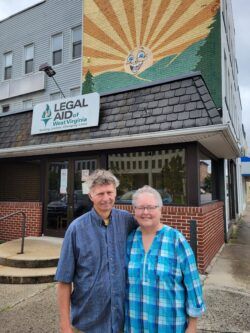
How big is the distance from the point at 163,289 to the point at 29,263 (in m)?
4.49

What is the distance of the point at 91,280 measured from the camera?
6.14 ft

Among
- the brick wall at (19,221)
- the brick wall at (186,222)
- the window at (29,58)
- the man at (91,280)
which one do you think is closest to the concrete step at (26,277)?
the brick wall at (186,222)

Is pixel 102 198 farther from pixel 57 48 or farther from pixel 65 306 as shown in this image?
pixel 57 48

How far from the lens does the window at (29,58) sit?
49.5 ft

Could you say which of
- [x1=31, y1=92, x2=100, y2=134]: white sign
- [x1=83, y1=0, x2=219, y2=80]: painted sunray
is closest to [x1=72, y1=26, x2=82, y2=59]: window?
[x1=83, y1=0, x2=219, y2=80]: painted sunray

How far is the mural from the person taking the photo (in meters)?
9.63

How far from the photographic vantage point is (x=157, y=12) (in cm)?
1082

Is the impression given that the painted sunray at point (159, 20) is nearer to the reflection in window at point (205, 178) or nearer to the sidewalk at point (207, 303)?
the reflection in window at point (205, 178)

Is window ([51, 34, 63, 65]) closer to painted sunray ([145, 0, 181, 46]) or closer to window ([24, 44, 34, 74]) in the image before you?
window ([24, 44, 34, 74])

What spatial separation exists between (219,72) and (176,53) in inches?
75.7

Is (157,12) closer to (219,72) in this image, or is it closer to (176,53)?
(176,53)

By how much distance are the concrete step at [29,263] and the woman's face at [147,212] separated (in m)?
3.88

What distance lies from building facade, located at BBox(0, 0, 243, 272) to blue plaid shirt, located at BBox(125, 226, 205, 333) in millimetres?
3221

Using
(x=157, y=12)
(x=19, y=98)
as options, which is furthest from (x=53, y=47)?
(x=157, y=12)
